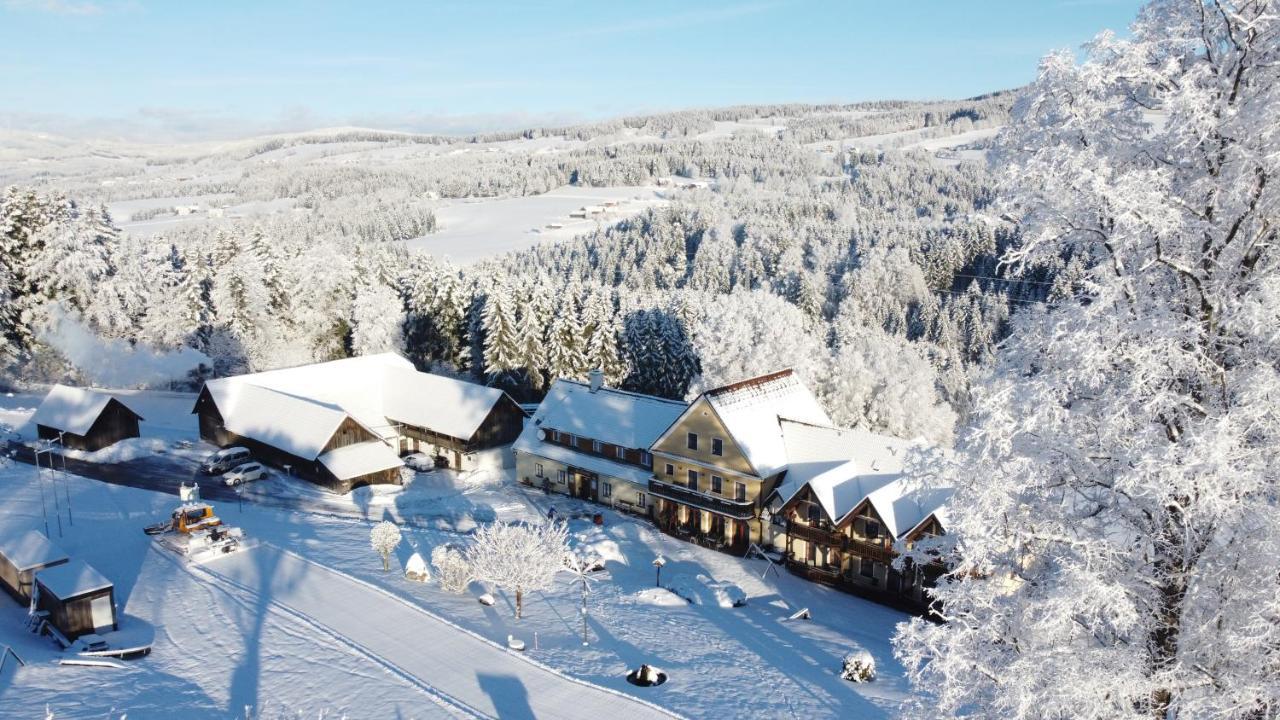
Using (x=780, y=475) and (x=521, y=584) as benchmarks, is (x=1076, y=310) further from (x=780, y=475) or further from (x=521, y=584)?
(x=780, y=475)

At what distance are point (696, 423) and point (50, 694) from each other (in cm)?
2689

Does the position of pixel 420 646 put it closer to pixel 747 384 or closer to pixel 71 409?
pixel 747 384

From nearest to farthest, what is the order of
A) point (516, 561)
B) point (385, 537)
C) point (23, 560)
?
point (23, 560), point (516, 561), point (385, 537)

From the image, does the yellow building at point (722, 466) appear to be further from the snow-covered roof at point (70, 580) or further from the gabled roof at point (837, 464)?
the snow-covered roof at point (70, 580)

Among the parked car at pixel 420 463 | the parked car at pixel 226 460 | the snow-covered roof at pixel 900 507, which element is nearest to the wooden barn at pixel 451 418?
the parked car at pixel 420 463

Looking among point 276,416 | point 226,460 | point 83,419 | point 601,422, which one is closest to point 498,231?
point 276,416

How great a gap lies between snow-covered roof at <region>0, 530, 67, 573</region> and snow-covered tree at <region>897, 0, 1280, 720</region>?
28256 millimetres

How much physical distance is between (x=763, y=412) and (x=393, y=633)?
21526 mm

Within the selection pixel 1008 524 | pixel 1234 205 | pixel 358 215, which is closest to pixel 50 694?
pixel 1008 524

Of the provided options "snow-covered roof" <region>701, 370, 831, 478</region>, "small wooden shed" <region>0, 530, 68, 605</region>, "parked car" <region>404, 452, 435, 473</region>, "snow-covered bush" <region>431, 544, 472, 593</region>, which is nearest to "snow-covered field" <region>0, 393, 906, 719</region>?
"snow-covered bush" <region>431, 544, 472, 593</region>

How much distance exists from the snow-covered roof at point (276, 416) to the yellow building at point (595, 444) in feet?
36.1

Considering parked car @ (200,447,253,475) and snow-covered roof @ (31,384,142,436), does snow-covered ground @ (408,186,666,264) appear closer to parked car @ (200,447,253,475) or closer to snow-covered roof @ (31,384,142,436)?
snow-covered roof @ (31,384,142,436)

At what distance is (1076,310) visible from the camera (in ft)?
29.5

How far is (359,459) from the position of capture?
45.3 meters
